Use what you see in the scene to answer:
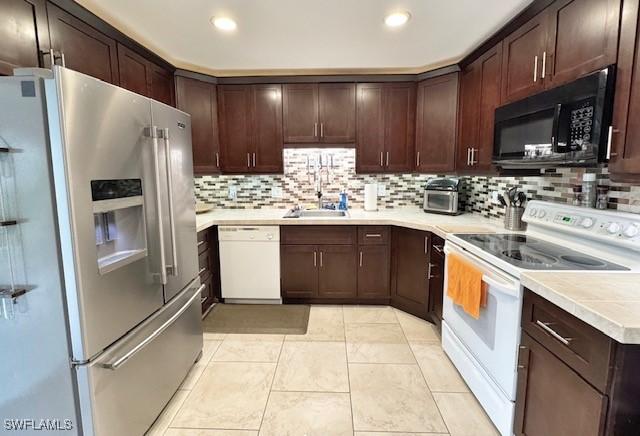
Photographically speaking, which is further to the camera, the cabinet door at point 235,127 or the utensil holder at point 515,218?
the cabinet door at point 235,127

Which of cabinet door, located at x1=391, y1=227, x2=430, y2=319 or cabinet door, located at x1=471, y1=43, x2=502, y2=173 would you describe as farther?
cabinet door, located at x1=391, y1=227, x2=430, y2=319

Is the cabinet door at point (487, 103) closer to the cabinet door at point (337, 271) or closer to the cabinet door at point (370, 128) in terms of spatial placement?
the cabinet door at point (370, 128)

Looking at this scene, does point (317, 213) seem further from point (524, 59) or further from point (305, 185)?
point (524, 59)

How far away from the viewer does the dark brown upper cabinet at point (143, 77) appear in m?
2.25

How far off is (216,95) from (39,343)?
269cm

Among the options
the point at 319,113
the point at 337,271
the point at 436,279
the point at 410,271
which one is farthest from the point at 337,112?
the point at 436,279

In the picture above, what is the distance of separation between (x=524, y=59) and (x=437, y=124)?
111cm

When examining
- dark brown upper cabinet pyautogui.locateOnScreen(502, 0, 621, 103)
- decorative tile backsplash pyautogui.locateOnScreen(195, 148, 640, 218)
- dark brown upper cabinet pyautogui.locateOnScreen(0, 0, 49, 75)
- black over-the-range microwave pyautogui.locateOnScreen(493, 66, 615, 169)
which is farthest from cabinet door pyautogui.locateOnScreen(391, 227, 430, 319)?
dark brown upper cabinet pyautogui.locateOnScreen(0, 0, 49, 75)

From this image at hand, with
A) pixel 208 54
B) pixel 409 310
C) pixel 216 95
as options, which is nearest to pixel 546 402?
pixel 409 310

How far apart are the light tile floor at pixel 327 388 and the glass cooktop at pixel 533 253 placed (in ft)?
3.00

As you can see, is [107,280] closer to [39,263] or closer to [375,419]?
[39,263]

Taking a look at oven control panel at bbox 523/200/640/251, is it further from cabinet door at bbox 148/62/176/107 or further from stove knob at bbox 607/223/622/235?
cabinet door at bbox 148/62/176/107

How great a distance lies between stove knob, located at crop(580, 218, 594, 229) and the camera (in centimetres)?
167

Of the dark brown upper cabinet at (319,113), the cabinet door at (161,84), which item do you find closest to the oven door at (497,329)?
the dark brown upper cabinet at (319,113)
